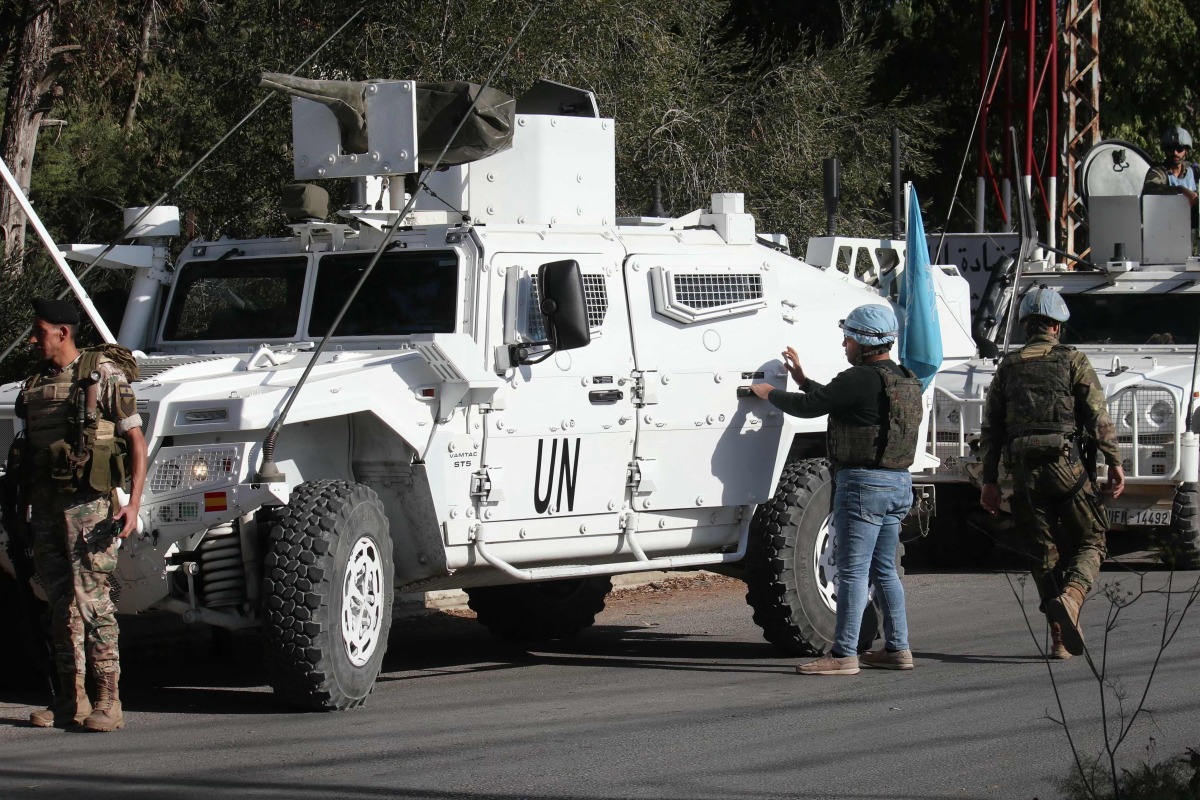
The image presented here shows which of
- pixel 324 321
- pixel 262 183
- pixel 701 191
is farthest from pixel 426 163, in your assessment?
pixel 701 191

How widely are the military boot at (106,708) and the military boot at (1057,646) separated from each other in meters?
Answer: 4.36

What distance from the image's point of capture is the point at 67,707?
7.03 m

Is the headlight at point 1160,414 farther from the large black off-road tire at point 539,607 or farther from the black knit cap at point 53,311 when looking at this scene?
the black knit cap at point 53,311

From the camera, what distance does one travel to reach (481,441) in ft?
26.1

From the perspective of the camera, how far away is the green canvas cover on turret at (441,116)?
858 centimetres

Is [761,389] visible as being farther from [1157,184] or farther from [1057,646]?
[1157,184]

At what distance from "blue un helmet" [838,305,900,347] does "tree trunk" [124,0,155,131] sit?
7749 millimetres

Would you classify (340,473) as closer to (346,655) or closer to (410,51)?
(346,655)

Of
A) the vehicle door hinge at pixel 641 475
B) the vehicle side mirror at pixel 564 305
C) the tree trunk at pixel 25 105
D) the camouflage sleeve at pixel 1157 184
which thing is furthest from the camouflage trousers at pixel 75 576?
the camouflage sleeve at pixel 1157 184

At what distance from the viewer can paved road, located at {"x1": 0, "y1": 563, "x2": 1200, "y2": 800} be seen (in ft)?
19.6

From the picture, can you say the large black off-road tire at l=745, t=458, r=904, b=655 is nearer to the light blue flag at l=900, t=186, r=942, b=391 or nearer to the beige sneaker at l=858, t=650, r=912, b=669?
the beige sneaker at l=858, t=650, r=912, b=669

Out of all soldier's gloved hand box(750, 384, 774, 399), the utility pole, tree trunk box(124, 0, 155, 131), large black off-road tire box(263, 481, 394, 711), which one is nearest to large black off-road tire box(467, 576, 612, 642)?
soldier's gloved hand box(750, 384, 774, 399)

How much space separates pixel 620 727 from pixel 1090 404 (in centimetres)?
313

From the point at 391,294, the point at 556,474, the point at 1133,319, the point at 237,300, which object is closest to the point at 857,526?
the point at 556,474
